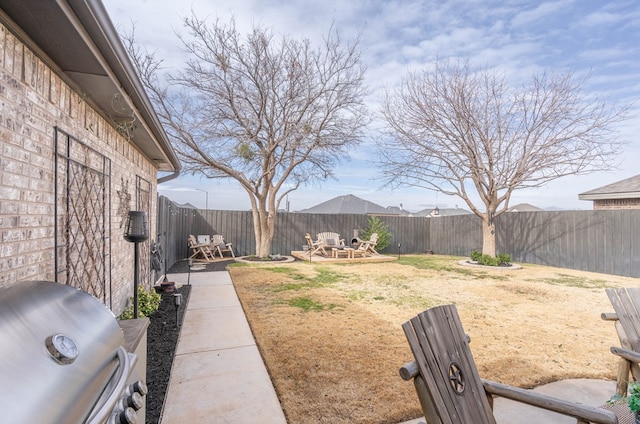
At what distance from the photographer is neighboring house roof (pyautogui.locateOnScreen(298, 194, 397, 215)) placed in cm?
1909

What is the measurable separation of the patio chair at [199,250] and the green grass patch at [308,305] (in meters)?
6.00

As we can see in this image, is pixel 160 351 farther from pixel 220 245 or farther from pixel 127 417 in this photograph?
pixel 220 245

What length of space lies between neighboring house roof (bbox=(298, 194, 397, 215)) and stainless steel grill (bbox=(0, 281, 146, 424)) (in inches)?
697

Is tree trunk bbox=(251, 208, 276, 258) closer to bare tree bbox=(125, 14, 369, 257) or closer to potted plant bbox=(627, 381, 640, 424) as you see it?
bare tree bbox=(125, 14, 369, 257)

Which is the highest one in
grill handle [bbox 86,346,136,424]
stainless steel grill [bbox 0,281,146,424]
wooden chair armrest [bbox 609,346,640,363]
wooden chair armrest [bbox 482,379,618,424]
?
stainless steel grill [bbox 0,281,146,424]

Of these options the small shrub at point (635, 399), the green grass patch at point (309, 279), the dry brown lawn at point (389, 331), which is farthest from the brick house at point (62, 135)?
the green grass patch at point (309, 279)

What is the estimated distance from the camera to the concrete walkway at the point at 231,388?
220cm

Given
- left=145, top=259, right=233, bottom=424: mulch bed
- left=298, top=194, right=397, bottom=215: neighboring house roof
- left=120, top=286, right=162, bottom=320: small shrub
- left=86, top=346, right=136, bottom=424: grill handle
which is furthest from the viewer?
left=298, top=194, right=397, bottom=215: neighboring house roof

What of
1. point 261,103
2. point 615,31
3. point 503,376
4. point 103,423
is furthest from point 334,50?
point 103,423

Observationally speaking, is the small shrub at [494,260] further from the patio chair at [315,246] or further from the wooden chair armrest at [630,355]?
the wooden chair armrest at [630,355]

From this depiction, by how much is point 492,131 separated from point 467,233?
452cm

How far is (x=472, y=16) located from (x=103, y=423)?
9268mm

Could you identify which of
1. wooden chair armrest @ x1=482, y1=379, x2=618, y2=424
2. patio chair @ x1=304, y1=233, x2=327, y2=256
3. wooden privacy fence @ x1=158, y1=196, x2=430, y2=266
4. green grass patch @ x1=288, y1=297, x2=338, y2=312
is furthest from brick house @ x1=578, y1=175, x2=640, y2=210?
wooden chair armrest @ x1=482, y1=379, x2=618, y2=424

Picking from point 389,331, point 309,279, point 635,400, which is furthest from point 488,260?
point 635,400
